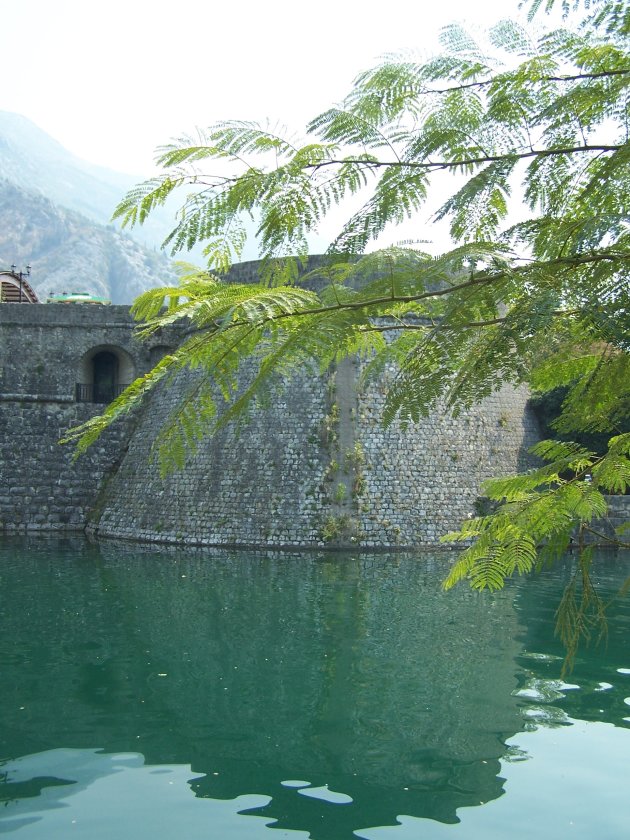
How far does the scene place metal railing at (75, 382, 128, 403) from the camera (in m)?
25.7

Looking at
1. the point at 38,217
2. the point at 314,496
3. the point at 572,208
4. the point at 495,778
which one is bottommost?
the point at 495,778

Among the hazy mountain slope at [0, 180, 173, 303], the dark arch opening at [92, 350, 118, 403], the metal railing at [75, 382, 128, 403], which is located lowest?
the metal railing at [75, 382, 128, 403]

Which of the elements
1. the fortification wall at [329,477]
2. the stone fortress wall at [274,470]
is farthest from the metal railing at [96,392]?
the fortification wall at [329,477]

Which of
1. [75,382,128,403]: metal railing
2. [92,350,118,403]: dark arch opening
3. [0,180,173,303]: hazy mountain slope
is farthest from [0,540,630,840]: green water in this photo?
[0,180,173,303]: hazy mountain slope

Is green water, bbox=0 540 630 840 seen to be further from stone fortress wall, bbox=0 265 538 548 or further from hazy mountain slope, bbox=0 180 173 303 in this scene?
hazy mountain slope, bbox=0 180 173 303

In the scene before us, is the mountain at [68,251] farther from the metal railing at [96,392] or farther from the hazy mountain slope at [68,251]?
the metal railing at [96,392]

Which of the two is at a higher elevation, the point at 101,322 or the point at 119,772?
the point at 101,322

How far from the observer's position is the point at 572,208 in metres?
3.58

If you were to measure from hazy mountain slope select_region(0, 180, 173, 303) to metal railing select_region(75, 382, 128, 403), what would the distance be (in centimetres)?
13400

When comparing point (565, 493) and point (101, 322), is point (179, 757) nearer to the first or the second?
point (565, 493)

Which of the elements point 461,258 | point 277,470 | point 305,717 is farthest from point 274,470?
point 461,258

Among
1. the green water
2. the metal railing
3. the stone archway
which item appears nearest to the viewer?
the green water

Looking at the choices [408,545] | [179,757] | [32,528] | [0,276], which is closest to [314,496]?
[408,545]

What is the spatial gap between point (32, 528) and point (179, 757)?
17.8m
